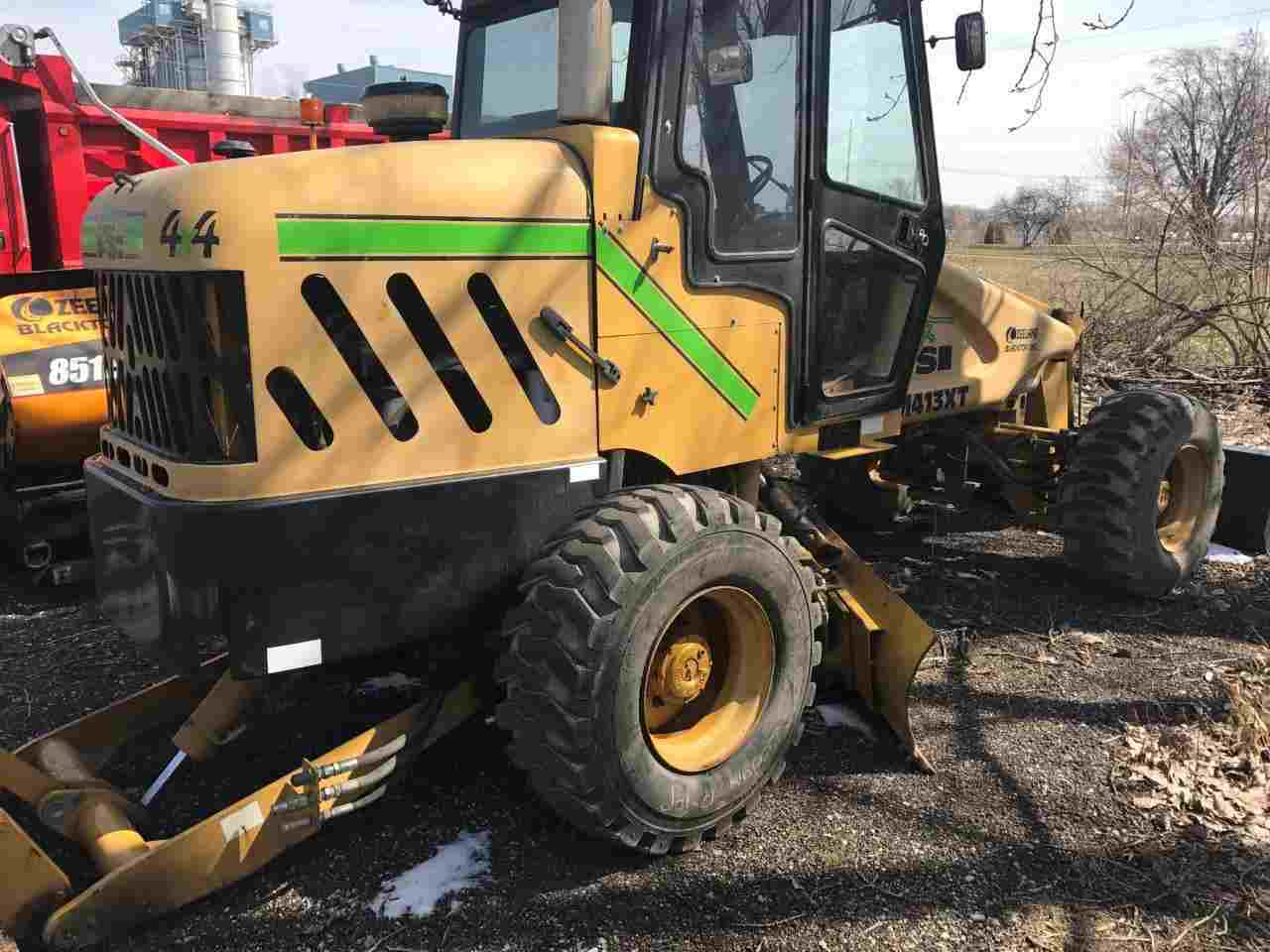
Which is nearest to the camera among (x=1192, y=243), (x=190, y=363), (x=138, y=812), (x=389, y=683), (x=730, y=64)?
(x=190, y=363)

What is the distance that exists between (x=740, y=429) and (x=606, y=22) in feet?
4.83

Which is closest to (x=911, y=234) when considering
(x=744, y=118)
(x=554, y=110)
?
(x=744, y=118)

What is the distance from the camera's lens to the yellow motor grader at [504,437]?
2887 mm

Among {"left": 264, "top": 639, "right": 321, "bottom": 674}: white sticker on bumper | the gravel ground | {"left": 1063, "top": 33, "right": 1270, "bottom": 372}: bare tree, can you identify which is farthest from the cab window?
{"left": 1063, "top": 33, "right": 1270, "bottom": 372}: bare tree

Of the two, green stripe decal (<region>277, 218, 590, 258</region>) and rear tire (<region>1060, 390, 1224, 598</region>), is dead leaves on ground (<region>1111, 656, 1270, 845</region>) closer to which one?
rear tire (<region>1060, 390, 1224, 598</region>)

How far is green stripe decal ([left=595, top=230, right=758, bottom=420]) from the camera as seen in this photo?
11.1 ft

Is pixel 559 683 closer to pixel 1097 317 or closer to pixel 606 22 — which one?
pixel 606 22

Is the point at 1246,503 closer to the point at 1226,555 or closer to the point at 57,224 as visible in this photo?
the point at 1226,555

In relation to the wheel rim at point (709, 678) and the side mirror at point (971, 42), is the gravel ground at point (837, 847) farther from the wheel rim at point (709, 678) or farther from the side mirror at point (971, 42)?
the side mirror at point (971, 42)

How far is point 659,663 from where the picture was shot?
3.47 m

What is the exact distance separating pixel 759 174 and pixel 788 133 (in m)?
0.22

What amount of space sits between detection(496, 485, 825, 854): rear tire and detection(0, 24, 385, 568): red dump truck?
132 inches

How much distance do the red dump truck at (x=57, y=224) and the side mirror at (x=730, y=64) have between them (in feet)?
9.46

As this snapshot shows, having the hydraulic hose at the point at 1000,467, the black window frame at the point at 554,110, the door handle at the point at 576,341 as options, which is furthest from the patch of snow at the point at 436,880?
the hydraulic hose at the point at 1000,467
